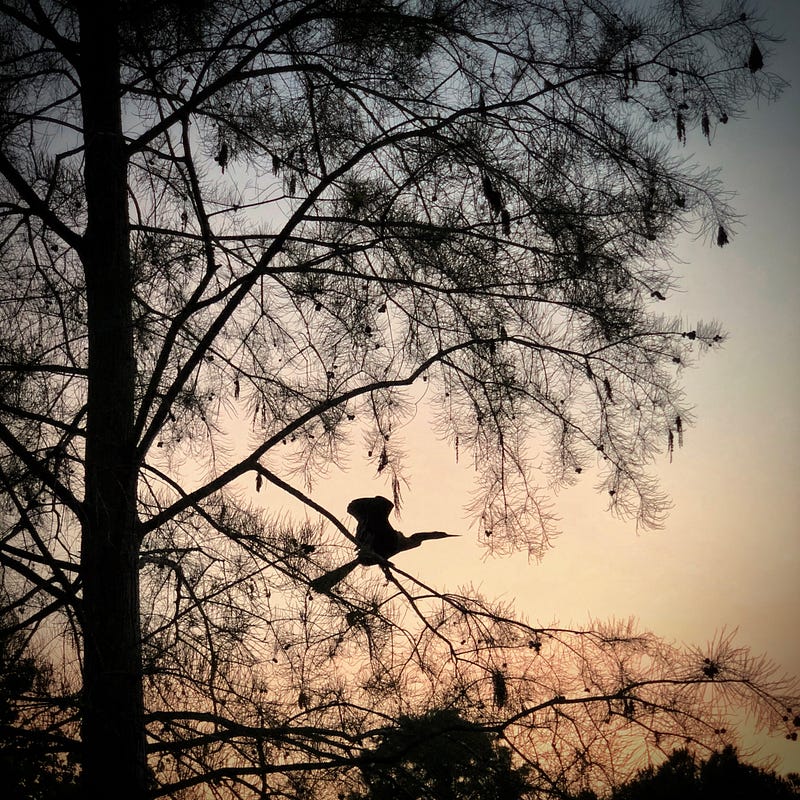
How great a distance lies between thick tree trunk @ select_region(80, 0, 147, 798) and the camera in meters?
2.62

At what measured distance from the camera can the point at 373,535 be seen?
313 centimetres

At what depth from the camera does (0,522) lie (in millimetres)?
3352

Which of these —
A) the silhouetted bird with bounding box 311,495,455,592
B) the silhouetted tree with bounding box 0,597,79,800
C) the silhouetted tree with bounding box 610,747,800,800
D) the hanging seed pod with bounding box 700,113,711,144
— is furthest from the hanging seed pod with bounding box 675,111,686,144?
the silhouetted tree with bounding box 0,597,79,800

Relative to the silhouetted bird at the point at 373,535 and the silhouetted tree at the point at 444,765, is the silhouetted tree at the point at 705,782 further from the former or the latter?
the silhouetted bird at the point at 373,535

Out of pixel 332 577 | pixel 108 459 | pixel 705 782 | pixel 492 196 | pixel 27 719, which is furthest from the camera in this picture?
pixel 705 782

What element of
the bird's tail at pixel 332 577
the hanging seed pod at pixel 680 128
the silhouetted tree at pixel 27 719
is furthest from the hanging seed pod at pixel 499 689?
the hanging seed pod at pixel 680 128

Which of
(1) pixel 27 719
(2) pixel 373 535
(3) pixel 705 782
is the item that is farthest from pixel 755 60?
(1) pixel 27 719

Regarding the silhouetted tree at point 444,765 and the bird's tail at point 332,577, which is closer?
the silhouetted tree at point 444,765

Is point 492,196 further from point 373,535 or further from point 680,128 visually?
point 373,535

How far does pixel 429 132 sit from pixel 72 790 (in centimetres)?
265

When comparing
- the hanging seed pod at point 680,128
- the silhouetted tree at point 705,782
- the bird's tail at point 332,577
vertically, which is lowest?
the silhouetted tree at point 705,782

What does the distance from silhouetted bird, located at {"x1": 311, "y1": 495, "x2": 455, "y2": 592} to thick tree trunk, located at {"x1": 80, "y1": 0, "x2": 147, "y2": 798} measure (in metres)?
0.75

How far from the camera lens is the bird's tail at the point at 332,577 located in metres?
3.05

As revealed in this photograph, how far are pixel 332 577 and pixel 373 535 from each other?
215mm
